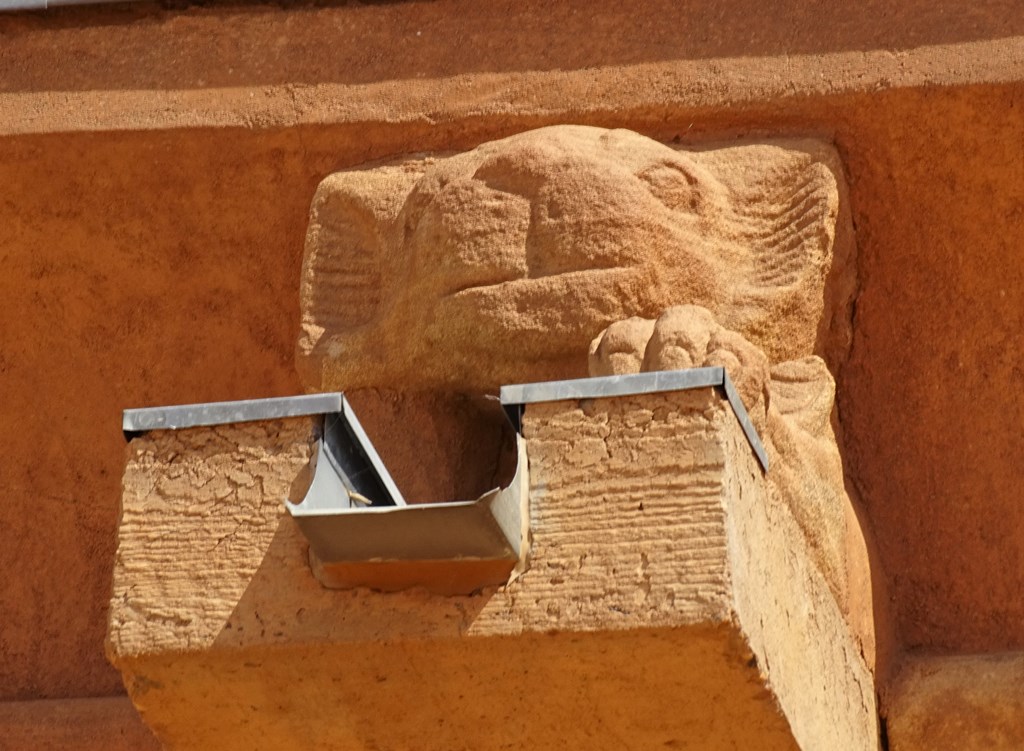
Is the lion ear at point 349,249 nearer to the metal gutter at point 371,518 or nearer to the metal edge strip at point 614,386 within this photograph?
the metal gutter at point 371,518

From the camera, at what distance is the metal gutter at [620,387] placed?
282 cm

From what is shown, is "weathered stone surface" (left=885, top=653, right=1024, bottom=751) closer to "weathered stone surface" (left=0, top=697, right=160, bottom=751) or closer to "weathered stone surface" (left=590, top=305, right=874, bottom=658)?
"weathered stone surface" (left=590, top=305, right=874, bottom=658)

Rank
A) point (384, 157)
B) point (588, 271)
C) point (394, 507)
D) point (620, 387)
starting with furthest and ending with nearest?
point (384, 157) < point (588, 271) < point (620, 387) < point (394, 507)

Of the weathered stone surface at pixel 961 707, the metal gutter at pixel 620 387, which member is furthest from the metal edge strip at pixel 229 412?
the weathered stone surface at pixel 961 707

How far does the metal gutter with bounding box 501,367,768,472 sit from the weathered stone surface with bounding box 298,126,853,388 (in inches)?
17.0

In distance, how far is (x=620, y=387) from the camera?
2848 mm

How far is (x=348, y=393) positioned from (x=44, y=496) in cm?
84

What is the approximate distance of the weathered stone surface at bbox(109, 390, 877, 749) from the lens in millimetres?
2770

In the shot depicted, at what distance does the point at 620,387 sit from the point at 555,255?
1.76 ft

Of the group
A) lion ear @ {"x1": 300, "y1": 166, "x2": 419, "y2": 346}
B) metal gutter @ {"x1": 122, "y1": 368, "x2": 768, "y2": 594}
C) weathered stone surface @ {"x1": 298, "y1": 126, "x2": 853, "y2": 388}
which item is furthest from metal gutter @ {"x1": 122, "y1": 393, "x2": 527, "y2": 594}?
lion ear @ {"x1": 300, "y1": 166, "x2": 419, "y2": 346}

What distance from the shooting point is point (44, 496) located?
4.11 m

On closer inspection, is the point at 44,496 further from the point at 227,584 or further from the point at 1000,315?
the point at 1000,315

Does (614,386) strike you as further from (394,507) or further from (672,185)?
(672,185)

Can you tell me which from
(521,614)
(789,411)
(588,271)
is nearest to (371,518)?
(521,614)
